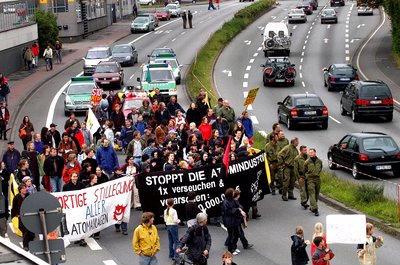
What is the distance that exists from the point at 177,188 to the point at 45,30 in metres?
52.1

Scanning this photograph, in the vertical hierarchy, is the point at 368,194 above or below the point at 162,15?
above

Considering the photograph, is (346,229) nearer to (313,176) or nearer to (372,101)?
(313,176)

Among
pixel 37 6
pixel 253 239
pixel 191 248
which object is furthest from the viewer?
pixel 37 6

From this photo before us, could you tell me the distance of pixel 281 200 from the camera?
94.3 feet

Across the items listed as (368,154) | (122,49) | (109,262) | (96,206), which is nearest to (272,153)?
(368,154)

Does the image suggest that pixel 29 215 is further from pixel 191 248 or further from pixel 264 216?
pixel 264 216

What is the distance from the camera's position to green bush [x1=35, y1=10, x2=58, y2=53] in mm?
74875

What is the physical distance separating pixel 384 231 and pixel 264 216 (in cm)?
312

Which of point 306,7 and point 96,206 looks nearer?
point 96,206

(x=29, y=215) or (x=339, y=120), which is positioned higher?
(x=29, y=215)

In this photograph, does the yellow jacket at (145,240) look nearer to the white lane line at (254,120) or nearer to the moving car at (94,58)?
the white lane line at (254,120)

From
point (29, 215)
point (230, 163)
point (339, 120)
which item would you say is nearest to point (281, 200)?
point (230, 163)

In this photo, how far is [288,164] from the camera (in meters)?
28.1

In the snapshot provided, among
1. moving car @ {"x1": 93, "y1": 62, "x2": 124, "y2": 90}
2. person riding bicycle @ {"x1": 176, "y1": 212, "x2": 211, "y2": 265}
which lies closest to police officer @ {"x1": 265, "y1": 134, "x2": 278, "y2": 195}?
person riding bicycle @ {"x1": 176, "y1": 212, "x2": 211, "y2": 265}
